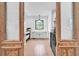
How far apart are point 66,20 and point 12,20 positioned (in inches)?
54.3

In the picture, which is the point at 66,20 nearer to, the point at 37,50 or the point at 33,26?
the point at 37,50

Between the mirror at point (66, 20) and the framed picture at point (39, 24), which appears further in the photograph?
the framed picture at point (39, 24)

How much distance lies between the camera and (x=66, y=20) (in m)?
3.72

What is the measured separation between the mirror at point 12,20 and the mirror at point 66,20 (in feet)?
3.76

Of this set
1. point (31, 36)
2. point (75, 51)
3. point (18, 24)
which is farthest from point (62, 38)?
point (31, 36)

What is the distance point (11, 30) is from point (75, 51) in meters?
1.72

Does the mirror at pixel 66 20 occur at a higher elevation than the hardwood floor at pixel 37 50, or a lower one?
higher

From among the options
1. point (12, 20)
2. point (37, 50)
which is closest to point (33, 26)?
point (37, 50)

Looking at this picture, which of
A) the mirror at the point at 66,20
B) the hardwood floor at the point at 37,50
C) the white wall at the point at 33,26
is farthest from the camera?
the white wall at the point at 33,26

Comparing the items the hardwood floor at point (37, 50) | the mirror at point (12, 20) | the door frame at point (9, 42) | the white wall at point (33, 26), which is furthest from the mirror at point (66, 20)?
the white wall at point (33, 26)

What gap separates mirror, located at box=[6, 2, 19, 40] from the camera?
3670 mm

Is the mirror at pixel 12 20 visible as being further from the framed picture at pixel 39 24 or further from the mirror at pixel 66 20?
the framed picture at pixel 39 24

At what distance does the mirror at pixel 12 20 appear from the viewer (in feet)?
12.0

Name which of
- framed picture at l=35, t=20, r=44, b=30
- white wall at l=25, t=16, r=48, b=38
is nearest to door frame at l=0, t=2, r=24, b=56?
white wall at l=25, t=16, r=48, b=38
